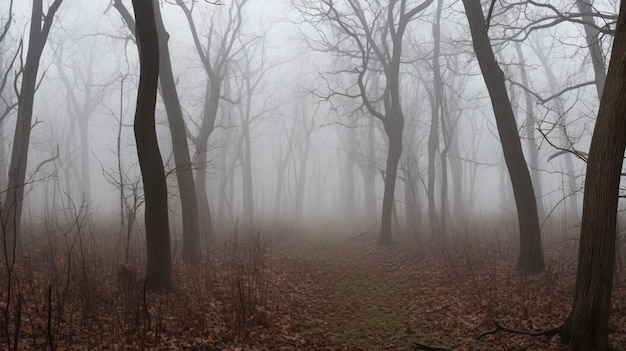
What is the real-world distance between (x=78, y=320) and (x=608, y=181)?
6.24 meters

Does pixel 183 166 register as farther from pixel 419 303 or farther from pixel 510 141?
pixel 510 141

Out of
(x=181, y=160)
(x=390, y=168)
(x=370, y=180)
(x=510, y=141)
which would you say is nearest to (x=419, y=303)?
(x=510, y=141)

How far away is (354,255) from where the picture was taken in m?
12.5

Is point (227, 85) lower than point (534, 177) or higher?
higher

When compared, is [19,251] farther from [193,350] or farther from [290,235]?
[290,235]

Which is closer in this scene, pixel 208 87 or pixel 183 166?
pixel 183 166

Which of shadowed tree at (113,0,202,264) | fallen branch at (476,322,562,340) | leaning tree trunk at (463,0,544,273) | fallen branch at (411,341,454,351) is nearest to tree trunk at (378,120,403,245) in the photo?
leaning tree trunk at (463,0,544,273)

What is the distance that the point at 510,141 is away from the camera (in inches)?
323

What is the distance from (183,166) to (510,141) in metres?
7.24

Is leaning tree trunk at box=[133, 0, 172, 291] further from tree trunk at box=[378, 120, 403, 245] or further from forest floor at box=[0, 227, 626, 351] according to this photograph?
tree trunk at box=[378, 120, 403, 245]

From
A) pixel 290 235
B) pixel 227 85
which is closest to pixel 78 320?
pixel 290 235

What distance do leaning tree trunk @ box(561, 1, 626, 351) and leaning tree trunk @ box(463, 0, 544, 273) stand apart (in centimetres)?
377

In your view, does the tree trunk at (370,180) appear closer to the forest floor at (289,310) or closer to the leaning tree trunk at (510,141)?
the leaning tree trunk at (510,141)

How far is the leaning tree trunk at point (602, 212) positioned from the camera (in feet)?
13.1
